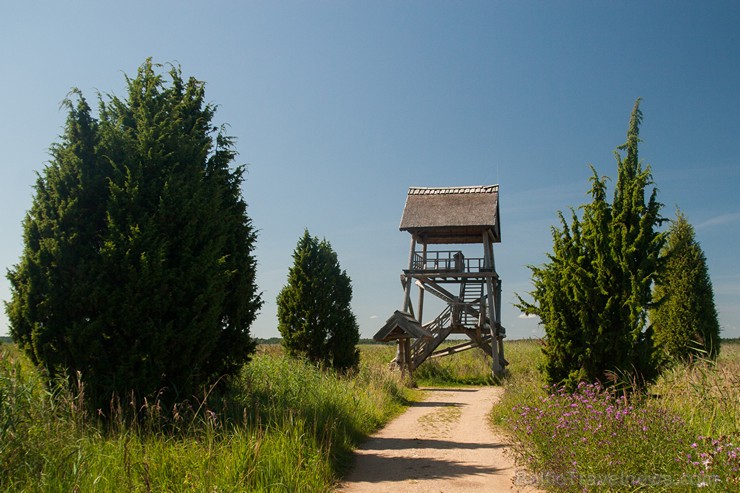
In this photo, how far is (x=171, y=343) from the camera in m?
8.31

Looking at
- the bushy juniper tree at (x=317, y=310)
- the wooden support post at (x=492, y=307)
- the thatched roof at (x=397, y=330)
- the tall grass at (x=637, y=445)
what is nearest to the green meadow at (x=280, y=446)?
the tall grass at (x=637, y=445)

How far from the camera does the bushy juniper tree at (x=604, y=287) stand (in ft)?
34.8

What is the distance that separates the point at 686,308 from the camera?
18.6 metres

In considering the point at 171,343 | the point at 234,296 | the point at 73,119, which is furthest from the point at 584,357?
the point at 73,119

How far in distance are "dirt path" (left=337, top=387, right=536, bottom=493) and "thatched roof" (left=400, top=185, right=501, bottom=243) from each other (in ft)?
38.5

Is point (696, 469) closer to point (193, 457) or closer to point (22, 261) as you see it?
point (193, 457)

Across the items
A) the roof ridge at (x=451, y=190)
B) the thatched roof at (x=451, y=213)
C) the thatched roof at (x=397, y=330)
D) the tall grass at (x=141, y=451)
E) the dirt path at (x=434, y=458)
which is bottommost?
the dirt path at (x=434, y=458)

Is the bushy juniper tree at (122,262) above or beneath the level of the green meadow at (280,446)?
above

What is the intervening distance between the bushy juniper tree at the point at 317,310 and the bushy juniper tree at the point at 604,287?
26.9ft

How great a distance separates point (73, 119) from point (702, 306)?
1907cm

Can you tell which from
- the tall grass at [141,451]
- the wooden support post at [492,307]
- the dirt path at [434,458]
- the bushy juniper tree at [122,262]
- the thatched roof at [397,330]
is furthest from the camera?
the wooden support post at [492,307]

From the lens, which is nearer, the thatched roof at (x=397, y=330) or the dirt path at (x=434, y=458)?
the dirt path at (x=434, y=458)

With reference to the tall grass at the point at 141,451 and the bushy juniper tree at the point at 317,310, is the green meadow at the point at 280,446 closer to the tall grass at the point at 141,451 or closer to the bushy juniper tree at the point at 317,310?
the tall grass at the point at 141,451

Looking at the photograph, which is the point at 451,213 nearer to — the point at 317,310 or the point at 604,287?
the point at 317,310
